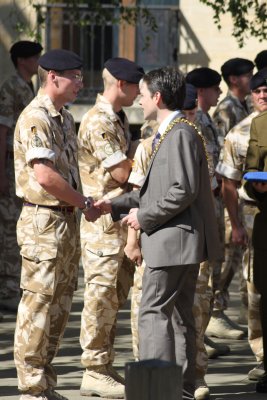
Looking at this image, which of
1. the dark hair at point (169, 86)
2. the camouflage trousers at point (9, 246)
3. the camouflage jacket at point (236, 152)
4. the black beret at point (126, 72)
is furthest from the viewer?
the camouflage trousers at point (9, 246)

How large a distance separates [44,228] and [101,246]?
2.73 ft

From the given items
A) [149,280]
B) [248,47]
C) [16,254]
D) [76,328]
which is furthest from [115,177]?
[248,47]

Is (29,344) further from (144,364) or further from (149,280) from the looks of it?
(144,364)

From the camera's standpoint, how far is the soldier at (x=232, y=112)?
38.5ft

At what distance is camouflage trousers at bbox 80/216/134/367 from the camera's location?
8812 millimetres

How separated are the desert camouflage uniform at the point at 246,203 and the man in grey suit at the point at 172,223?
144 centimetres

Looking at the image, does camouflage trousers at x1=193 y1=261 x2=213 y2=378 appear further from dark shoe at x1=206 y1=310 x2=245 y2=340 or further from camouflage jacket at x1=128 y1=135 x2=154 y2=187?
dark shoe at x1=206 y1=310 x2=245 y2=340

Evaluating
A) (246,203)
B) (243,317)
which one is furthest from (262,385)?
(243,317)

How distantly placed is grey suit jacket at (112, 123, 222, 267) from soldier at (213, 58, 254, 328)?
3.76m

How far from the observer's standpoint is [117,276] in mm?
8867

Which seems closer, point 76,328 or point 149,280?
point 149,280

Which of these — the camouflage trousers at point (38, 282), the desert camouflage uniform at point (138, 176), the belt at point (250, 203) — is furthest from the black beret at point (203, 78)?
the camouflage trousers at point (38, 282)

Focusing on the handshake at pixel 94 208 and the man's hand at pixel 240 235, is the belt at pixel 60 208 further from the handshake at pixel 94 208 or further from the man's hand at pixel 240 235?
the man's hand at pixel 240 235

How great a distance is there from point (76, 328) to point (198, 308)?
284cm
